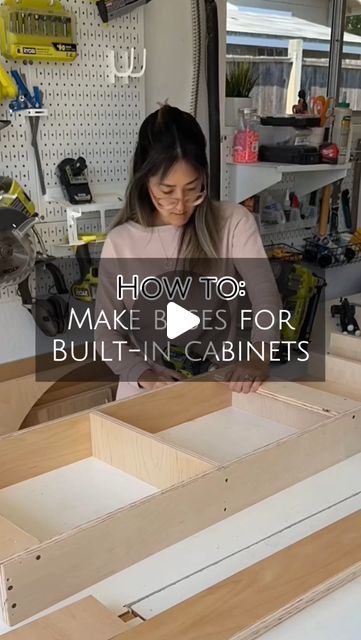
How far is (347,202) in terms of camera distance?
3.18 m

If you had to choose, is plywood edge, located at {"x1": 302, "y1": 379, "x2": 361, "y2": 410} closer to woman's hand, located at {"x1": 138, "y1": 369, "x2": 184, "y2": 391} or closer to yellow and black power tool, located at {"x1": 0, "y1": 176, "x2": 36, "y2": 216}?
woman's hand, located at {"x1": 138, "y1": 369, "x2": 184, "y2": 391}

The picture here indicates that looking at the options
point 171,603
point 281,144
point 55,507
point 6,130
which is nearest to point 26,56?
point 6,130

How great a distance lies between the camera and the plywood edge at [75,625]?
2.59 ft

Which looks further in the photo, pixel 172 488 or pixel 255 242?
pixel 255 242

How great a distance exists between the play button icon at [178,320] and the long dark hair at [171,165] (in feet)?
0.50

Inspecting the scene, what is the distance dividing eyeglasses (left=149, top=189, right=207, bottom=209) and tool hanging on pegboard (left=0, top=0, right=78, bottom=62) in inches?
27.4

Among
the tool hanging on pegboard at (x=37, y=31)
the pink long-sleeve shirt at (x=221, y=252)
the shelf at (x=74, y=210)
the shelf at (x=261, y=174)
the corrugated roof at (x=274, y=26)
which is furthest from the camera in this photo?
the corrugated roof at (x=274, y=26)

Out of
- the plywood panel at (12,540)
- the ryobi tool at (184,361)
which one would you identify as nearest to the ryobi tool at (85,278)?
the ryobi tool at (184,361)

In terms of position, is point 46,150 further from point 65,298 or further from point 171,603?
point 171,603

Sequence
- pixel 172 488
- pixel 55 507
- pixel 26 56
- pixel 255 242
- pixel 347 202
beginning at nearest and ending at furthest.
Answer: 1. pixel 172 488
2. pixel 55 507
3. pixel 255 242
4. pixel 26 56
5. pixel 347 202

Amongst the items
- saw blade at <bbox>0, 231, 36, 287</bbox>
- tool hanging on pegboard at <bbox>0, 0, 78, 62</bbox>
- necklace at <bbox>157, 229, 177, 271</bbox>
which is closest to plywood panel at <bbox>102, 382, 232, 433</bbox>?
necklace at <bbox>157, 229, 177, 271</bbox>

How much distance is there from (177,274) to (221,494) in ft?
2.56

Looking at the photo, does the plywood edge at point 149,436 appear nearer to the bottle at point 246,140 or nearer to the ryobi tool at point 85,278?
the ryobi tool at point 85,278

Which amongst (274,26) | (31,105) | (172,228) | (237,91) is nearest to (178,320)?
(172,228)
